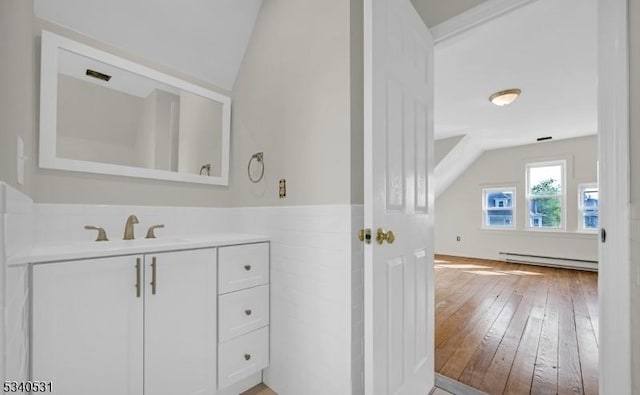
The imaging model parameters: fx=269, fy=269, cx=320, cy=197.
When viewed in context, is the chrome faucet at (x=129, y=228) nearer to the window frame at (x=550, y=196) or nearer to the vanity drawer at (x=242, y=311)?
the vanity drawer at (x=242, y=311)

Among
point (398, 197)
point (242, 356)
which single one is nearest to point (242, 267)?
point (242, 356)

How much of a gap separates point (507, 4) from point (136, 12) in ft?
6.56

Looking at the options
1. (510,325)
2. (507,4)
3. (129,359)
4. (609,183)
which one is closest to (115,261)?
(129,359)

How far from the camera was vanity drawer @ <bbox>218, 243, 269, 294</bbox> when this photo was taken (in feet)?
4.71

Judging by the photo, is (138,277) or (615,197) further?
(138,277)

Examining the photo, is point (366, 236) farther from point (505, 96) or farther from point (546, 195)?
point (546, 195)

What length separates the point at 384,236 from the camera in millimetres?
1045

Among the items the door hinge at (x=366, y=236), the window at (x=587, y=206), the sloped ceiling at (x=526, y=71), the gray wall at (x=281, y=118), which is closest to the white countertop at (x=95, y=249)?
the gray wall at (x=281, y=118)

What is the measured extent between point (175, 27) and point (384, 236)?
1837 mm

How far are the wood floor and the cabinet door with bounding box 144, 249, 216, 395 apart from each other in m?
1.44

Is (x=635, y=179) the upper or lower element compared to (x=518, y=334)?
upper

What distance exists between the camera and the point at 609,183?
40.0 inches

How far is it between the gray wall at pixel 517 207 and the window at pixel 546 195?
10 centimetres

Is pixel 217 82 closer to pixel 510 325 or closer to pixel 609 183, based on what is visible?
pixel 609 183
